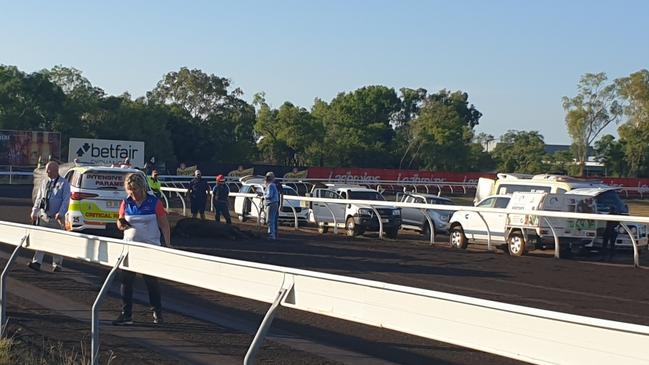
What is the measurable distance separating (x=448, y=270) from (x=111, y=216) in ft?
24.0

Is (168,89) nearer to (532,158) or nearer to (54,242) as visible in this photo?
(532,158)

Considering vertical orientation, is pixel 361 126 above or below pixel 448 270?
above

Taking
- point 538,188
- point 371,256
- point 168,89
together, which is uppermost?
point 168,89

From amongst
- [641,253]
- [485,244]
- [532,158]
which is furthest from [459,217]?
[532,158]

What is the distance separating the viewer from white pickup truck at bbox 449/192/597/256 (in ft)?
68.1

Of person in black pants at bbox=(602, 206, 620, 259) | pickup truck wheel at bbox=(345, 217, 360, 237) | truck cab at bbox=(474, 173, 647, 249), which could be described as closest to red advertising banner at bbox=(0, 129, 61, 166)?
pickup truck wheel at bbox=(345, 217, 360, 237)

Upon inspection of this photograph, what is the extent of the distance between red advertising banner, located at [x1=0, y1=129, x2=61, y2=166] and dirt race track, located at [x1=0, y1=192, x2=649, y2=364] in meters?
42.0

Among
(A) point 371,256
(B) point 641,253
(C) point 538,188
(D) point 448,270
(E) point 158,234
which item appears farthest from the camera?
(C) point 538,188

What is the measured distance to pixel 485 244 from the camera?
23188mm

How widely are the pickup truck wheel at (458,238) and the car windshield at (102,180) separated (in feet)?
29.0

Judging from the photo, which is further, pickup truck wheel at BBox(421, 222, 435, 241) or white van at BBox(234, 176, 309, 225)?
white van at BBox(234, 176, 309, 225)

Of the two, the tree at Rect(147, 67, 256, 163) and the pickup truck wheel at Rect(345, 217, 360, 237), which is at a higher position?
the tree at Rect(147, 67, 256, 163)

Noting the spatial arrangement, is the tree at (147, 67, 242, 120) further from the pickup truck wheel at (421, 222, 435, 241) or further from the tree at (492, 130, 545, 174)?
the pickup truck wheel at (421, 222, 435, 241)

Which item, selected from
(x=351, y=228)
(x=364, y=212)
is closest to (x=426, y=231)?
(x=364, y=212)
